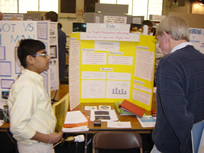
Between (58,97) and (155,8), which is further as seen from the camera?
(155,8)

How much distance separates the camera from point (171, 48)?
55.9 inches

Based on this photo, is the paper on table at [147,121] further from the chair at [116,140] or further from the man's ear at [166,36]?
the man's ear at [166,36]

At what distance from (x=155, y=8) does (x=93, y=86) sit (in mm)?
9552

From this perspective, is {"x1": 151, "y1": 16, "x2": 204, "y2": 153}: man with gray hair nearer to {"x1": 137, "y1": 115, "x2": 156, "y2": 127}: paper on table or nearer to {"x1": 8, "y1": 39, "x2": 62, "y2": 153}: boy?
{"x1": 137, "y1": 115, "x2": 156, "y2": 127}: paper on table

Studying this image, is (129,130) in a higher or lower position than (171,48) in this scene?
lower

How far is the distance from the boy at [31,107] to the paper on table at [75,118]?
0.38 meters

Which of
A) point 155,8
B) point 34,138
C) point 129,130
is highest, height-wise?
point 155,8

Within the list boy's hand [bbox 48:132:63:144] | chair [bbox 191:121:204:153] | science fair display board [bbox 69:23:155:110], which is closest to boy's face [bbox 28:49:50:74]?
boy's hand [bbox 48:132:63:144]

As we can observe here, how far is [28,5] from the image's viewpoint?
404 inches

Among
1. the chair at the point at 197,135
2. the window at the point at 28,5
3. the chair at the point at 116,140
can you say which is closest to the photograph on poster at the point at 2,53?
the chair at the point at 116,140

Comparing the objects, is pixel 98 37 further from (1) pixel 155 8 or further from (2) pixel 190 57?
(1) pixel 155 8

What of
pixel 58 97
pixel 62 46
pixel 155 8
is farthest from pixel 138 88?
pixel 155 8

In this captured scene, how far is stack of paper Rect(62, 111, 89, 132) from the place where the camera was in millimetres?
1867

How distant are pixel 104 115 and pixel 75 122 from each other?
0.32 m
